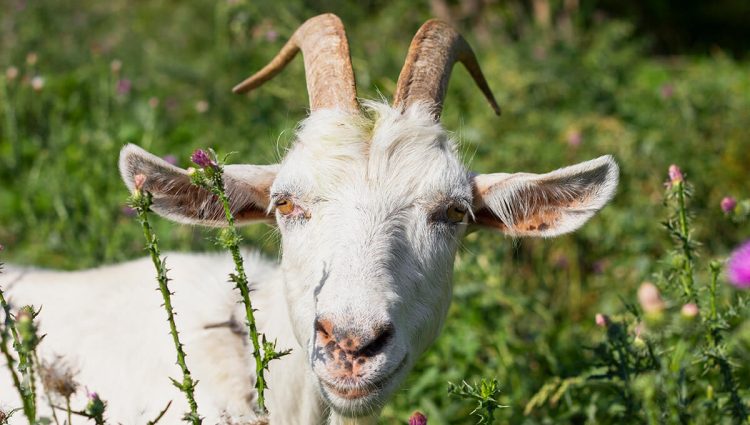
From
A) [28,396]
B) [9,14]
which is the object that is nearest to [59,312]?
[28,396]

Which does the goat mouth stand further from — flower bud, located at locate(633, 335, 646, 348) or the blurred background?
the blurred background

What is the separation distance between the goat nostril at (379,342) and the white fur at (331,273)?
2 cm

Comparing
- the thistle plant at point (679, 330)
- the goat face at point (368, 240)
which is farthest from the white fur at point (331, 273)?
the thistle plant at point (679, 330)

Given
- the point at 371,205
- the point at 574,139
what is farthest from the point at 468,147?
the point at 574,139

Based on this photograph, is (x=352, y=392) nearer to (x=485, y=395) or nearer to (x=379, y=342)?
(x=379, y=342)

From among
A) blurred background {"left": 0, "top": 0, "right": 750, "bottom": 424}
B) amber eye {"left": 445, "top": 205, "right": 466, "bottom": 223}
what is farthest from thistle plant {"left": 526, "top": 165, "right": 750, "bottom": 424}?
amber eye {"left": 445, "top": 205, "right": 466, "bottom": 223}

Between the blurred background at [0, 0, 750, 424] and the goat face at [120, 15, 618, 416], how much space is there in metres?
0.50

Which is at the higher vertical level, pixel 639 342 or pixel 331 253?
pixel 331 253

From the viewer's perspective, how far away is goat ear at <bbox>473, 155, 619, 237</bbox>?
3324mm

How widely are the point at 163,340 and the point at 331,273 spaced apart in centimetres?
128

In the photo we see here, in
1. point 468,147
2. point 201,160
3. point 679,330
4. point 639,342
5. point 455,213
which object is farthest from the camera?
point 468,147

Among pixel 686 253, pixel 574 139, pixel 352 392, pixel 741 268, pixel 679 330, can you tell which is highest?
pixel 574 139

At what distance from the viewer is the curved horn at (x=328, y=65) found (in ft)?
11.2

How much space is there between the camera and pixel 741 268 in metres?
3.32
